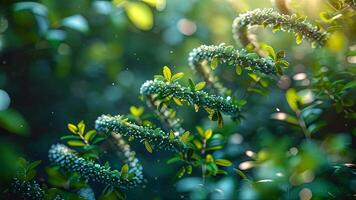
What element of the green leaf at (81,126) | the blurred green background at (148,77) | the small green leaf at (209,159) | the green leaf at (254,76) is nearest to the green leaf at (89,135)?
the green leaf at (81,126)

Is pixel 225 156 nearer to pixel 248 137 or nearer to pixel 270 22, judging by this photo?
pixel 248 137

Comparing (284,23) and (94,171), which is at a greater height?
(284,23)

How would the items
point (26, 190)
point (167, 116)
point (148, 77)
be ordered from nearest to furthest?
point (26, 190)
point (167, 116)
point (148, 77)

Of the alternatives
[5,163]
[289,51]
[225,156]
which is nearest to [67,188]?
[5,163]

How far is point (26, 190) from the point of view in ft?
2.97

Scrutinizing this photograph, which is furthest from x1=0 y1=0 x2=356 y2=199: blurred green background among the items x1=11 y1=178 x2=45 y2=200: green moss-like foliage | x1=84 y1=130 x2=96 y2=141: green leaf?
x1=84 y1=130 x2=96 y2=141: green leaf

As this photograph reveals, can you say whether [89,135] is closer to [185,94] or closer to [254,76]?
[185,94]

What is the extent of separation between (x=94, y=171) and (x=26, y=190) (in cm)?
13

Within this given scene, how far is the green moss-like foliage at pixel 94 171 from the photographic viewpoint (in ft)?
3.08

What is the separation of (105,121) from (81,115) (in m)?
0.65

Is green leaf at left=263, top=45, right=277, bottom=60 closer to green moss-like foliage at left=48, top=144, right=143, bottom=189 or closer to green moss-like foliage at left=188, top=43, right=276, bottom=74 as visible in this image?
green moss-like foliage at left=188, top=43, right=276, bottom=74

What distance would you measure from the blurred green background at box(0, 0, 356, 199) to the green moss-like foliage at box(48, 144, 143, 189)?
12 centimetres

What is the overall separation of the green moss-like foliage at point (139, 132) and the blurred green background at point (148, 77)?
0.55ft

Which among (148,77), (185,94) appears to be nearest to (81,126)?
(185,94)
